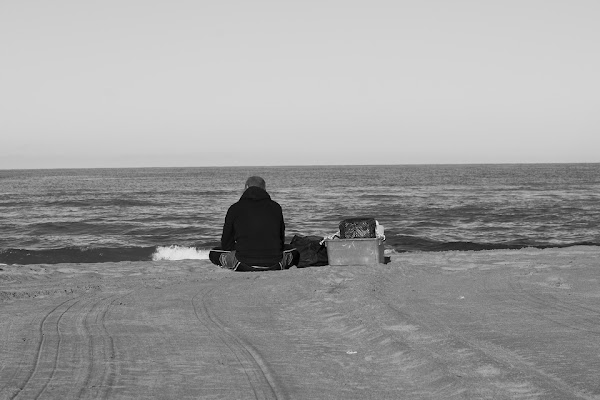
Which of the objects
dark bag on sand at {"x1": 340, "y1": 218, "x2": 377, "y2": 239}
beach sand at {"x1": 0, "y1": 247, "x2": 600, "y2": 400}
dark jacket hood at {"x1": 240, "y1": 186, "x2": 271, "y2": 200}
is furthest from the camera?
dark bag on sand at {"x1": 340, "y1": 218, "x2": 377, "y2": 239}

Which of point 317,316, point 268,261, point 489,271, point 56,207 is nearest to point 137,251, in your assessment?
point 268,261

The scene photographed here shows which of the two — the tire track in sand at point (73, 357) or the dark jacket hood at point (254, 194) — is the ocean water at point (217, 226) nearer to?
the dark jacket hood at point (254, 194)

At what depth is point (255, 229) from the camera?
9.61 m

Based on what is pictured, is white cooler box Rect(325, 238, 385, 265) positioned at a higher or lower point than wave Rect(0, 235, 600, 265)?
higher

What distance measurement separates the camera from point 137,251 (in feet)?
69.7

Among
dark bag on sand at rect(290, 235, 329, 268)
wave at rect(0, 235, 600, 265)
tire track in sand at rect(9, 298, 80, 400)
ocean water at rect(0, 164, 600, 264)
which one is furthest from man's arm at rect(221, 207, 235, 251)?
wave at rect(0, 235, 600, 265)

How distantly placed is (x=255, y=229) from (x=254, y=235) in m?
0.16

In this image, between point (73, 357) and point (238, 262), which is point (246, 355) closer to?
point (73, 357)

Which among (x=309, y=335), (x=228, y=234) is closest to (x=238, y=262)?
(x=228, y=234)

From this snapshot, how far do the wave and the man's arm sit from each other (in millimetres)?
9177

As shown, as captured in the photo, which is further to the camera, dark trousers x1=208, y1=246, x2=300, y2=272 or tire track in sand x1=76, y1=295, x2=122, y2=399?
dark trousers x1=208, y1=246, x2=300, y2=272

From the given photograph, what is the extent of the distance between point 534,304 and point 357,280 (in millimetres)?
2526

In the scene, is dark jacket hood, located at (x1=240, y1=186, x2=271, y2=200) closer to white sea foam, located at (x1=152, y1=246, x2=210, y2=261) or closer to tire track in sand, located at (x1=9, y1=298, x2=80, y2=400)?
tire track in sand, located at (x1=9, y1=298, x2=80, y2=400)

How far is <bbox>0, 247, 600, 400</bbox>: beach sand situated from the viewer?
4.79 meters
